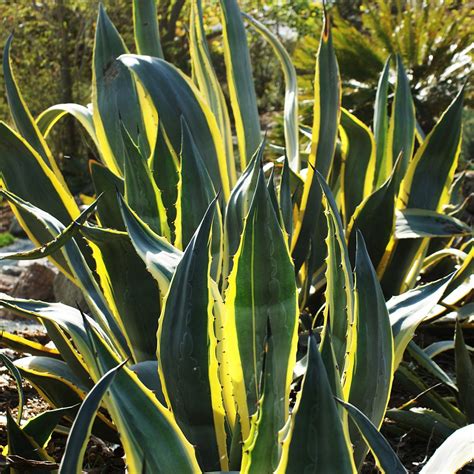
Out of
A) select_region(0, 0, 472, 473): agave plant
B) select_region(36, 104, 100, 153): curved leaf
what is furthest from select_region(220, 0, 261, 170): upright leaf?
select_region(36, 104, 100, 153): curved leaf

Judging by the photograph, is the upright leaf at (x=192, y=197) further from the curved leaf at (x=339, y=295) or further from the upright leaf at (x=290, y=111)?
the upright leaf at (x=290, y=111)

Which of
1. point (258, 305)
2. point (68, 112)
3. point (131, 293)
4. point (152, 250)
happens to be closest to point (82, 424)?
point (258, 305)

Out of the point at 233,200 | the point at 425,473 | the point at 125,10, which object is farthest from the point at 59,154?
the point at 425,473

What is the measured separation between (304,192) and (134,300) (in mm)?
553

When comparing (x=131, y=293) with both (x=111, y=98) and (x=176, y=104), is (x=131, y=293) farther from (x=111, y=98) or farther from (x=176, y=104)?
(x=111, y=98)

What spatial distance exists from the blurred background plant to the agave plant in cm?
371

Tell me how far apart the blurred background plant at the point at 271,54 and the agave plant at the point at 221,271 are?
3712 mm

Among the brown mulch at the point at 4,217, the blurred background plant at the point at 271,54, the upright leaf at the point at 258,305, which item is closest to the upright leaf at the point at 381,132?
the upright leaf at the point at 258,305

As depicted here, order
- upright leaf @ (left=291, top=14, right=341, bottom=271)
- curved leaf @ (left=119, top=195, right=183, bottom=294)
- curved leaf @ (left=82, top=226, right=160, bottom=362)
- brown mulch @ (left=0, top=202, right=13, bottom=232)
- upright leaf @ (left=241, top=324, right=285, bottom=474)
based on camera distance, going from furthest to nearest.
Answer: brown mulch @ (left=0, top=202, right=13, bottom=232) < upright leaf @ (left=291, top=14, right=341, bottom=271) < curved leaf @ (left=82, top=226, right=160, bottom=362) < curved leaf @ (left=119, top=195, right=183, bottom=294) < upright leaf @ (left=241, top=324, right=285, bottom=474)

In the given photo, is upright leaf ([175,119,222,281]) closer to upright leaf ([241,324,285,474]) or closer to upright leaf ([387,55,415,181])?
upright leaf ([241,324,285,474])

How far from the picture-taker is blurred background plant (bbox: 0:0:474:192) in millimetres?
6352

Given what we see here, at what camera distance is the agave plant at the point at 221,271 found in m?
0.87

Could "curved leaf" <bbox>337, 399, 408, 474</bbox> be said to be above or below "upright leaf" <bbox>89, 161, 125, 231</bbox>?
below

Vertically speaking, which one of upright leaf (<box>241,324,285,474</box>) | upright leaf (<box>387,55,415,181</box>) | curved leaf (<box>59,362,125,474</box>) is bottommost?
upright leaf (<box>241,324,285,474</box>)
